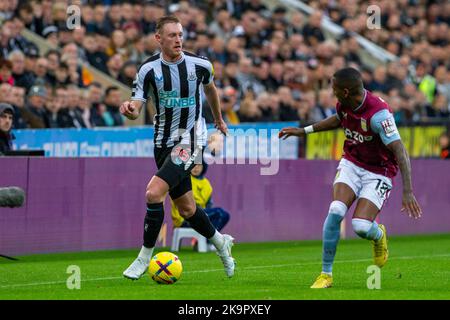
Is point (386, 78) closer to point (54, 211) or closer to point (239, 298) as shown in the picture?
point (54, 211)

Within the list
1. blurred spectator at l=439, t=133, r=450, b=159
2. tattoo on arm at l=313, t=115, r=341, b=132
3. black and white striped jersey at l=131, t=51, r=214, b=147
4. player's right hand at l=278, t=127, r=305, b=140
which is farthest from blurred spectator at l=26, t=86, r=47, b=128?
blurred spectator at l=439, t=133, r=450, b=159

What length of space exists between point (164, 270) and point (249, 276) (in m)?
1.40

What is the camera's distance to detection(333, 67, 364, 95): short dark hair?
1086cm

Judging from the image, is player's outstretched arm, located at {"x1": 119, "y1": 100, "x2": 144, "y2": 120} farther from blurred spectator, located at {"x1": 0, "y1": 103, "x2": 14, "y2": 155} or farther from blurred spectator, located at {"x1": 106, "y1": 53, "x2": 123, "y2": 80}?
blurred spectator, located at {"x1": 106, "y1": 53, "x2": 123, "y2": 80}

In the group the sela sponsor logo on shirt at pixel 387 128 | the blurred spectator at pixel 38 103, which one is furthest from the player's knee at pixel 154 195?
the blurred spectator at pixel 38 103

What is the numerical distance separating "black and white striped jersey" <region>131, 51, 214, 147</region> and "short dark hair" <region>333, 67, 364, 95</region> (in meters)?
1.61

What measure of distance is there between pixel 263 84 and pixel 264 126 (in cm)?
353

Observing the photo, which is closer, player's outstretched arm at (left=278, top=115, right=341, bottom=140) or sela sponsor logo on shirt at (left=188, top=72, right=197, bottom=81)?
player's outstretched arm at (left=278, top=115, right=341, bottom=140)

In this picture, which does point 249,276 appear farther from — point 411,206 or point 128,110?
point 128,110

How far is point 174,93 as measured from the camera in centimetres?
1165

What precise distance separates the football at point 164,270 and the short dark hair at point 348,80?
2.44 metres

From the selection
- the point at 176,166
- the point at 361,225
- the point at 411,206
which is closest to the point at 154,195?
the point at 176,166

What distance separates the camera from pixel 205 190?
1739 centimetres

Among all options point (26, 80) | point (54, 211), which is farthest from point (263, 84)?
point (54, 211)
